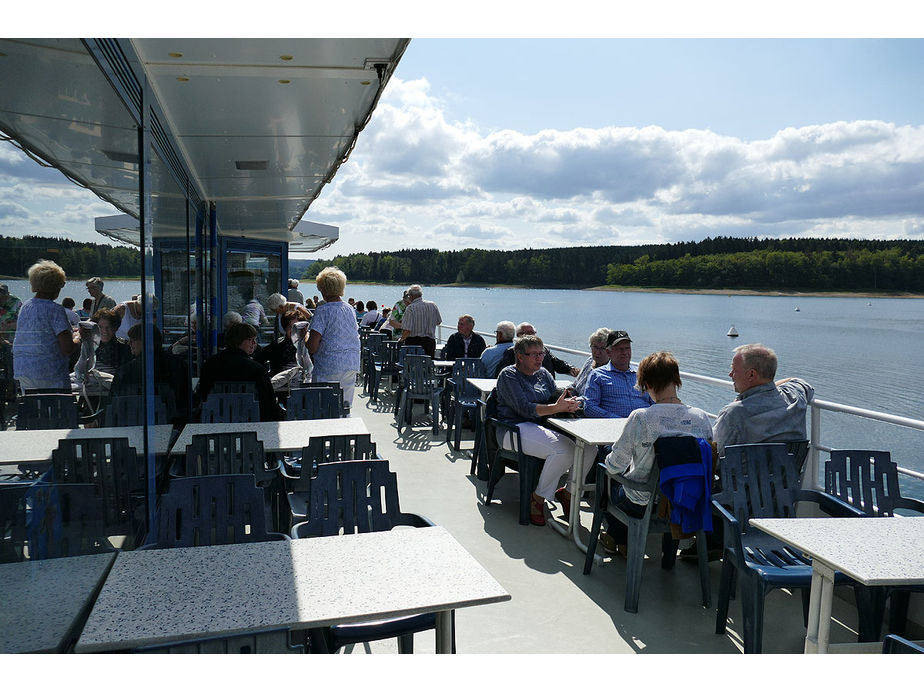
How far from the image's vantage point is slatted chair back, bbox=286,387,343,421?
14.8ft

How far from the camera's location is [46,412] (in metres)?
1.71

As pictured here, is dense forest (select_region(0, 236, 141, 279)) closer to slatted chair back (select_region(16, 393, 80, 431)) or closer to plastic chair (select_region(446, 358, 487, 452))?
slatted chair back (select_region(16, 393, 80, 431))

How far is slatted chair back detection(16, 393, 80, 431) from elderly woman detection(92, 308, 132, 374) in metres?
0.33

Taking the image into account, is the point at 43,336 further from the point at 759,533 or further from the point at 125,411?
the point at 759,533

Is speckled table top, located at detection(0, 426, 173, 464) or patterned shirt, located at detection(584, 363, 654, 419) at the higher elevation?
speckled table top, located at detection(0, 426, 173, 464)

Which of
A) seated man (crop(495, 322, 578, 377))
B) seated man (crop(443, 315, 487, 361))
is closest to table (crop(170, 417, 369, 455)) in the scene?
seated man (crop(495, 322, 578, 377))

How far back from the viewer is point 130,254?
2736mm

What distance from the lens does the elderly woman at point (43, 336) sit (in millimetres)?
1559

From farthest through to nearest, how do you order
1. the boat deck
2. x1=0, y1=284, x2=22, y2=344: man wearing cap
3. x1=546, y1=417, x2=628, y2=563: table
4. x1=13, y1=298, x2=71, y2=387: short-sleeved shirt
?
x1=546, y1=417, x2=628, y2=563: table < the boat deck < x1=13, y1=298, x2=71, y2=387: short-sleeved shirt < x1=0, y1=284, x2=22, y2=344: man wearing cap

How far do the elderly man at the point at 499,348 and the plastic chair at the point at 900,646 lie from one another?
4593mm

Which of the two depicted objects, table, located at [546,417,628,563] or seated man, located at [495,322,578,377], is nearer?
table, located at [546,417,628,563]
